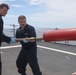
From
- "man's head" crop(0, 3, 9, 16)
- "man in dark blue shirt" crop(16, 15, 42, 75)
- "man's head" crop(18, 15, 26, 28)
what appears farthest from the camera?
"man in dark blue shirt" crop(16, 15, 42, 75)

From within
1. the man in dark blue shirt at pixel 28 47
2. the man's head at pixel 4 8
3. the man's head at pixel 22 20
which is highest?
the man's head at pixel 4 8

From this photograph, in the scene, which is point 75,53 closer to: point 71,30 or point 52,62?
point 52,62

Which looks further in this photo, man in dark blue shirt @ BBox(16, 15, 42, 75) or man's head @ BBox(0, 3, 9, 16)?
man in dark blue shirt @ BBox(16, 15, 42, 75)

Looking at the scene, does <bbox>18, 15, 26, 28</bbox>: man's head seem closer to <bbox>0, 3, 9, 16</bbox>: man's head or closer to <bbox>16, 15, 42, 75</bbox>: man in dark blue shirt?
<bbox>16, 15, 42, 75</bbox>: man in dark blue shirt

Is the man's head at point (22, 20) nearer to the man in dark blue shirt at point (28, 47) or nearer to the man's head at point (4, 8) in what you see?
the man in dark blue shirt at point (28, 47)

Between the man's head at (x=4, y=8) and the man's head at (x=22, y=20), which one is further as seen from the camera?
the man's head at (x=22, y=20)

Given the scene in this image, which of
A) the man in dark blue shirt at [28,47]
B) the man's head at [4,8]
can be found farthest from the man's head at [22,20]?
the man's head at [4,8]

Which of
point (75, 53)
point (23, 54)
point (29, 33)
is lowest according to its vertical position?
point (75, 53)

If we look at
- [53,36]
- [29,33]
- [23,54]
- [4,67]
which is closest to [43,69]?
[4,67]

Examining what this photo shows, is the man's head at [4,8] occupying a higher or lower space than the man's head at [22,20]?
higher

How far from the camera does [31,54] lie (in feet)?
15.9

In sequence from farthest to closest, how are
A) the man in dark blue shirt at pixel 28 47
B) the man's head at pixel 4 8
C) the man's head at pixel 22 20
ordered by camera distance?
the man in dark blue shirt at pixel 28 47, the man's head at pixel 22 20, the man's head at pixel 4 8

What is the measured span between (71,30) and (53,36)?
12 centimetres

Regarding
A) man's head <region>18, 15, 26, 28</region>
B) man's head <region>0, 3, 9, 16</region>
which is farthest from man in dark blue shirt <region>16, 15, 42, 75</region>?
man's head <region>0, 3, 9, 16</region>
